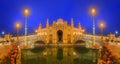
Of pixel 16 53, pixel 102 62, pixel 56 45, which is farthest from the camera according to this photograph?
pixel 56 45

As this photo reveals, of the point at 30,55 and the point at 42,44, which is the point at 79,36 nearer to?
the point at 42,44

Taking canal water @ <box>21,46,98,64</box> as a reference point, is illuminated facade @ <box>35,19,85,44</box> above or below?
above

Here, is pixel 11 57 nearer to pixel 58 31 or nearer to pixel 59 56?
pixel 59 56

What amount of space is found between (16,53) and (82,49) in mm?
10701

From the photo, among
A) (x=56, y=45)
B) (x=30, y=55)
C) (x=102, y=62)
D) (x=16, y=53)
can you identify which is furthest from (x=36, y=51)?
(x=102, y=62)

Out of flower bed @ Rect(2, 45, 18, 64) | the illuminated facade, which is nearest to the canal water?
flower bed @ Rect(2, 45, 18, 64)

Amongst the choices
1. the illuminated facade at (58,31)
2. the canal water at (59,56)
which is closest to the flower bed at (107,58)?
the canal water at (59,56)

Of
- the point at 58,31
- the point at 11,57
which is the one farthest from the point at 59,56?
the point at 58,31

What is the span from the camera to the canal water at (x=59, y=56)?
93.0 feet

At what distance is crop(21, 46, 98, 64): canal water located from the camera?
1116 inches

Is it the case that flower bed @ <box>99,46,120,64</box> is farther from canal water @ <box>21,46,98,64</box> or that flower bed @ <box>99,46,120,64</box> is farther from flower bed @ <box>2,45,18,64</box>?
flower bed @ <box>2,45,18,64</box>

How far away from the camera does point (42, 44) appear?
40.8 meters

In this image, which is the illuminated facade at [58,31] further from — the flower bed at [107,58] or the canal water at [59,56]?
the flower bed at [107,58]

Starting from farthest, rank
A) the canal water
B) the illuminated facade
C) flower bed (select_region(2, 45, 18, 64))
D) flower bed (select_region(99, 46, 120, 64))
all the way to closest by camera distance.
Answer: the illuminated facade
the canal water
flower bed (select_region(99, 46, 120, 64))
flower bed (select_region(2, 45, 18, 64))
